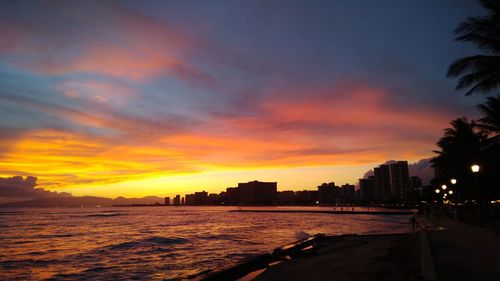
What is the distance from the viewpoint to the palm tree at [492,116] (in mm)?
29750

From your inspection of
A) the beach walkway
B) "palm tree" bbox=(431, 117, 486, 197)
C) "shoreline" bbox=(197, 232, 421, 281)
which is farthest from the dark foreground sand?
"palm tree" bbox=(431, 117, 486, 197)

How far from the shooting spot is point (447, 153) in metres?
50.8

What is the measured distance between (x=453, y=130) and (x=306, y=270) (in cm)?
4344

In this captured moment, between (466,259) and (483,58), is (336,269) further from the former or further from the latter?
(483,58)

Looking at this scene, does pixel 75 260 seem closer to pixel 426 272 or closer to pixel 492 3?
pixel 426 272

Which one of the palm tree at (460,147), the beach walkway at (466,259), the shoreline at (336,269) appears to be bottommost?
the shoreline at (336,269)

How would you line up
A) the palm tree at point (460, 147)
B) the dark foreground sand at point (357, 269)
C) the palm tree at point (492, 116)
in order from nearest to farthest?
1. the dark foreground sand at point (357, 269)
2. the palm tree at point (492, 116)
3. the palm tree at point (460, 147)

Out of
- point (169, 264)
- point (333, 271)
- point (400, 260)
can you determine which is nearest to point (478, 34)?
point (400, 260)

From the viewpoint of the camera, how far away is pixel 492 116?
1188 inches

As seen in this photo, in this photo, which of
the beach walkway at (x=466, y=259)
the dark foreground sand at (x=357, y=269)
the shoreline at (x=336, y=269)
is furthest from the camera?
the shoreline at (x=336, y=269)

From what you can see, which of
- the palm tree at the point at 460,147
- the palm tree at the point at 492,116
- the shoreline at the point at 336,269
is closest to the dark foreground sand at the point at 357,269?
the shoreline at the point at 336,269

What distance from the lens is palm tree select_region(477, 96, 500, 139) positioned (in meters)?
29.8

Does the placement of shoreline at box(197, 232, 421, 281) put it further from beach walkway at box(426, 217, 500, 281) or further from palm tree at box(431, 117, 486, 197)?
palm tree at box(431, 117, 486, 197)

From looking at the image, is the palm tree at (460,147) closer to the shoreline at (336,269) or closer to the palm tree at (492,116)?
the palm tree at (492,116)
